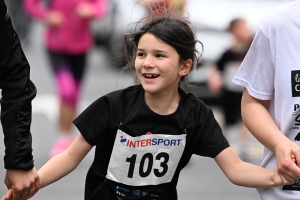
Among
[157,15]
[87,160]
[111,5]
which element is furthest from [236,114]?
[111,5]

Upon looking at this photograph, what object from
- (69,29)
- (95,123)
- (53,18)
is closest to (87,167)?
(69,29)

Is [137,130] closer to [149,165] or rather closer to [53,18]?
[149,165]

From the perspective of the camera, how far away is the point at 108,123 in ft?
14.9

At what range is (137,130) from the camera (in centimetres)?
453

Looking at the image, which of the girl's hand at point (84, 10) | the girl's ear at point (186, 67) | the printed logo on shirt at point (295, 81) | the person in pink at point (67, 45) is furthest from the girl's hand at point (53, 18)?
the printed logo on shirt at point (295, 81)

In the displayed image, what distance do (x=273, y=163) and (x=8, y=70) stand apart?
1.32 m

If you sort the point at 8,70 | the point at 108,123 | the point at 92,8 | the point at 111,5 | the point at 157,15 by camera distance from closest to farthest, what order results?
the point at 8,70 < the point at 108,123 < the point at 157,15 < the point at 92,8 < the point at 111,5

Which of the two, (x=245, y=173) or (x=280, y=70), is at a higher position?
(x=280, y=70)

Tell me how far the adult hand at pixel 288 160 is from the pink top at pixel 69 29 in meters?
5.44

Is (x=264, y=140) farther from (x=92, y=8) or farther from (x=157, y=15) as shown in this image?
(x=92, y=8)

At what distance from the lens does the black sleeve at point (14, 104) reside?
419 cm

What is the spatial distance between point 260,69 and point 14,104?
1.15 metres

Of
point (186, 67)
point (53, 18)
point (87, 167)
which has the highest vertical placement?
point (186, 67)

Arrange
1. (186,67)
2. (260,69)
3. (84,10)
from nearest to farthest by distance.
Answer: (260,69)
(186,67)
(84,10)
